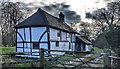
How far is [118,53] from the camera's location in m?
4.39

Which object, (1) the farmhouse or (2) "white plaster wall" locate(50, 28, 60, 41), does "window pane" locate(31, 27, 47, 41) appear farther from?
(2) "white plaster wall" locate(50, 28, 60, 41)

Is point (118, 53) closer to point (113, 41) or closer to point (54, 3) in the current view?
point (113, 41)

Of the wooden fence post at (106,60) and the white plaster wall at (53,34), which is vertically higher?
the white plaster wall at (53,34)

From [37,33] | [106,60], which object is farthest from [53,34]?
[106,60]

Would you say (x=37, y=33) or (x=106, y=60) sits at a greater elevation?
(x=37, y=33)

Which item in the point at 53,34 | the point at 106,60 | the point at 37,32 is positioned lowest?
the point at 106,60

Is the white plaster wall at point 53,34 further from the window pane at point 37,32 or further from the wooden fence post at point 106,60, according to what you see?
the wooden fence post at point 106,60

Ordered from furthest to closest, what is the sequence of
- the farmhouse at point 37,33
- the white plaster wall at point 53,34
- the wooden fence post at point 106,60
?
the white plaster wall at point 53,34
the farmhouse at point 37,33
the wooden fence post at point 106,60

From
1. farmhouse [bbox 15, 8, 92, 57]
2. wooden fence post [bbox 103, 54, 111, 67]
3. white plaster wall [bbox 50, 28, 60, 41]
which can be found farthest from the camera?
white plaster wall [bbox 50, 28, 60, 41]

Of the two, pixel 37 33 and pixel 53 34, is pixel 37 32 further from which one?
pixel 53 34

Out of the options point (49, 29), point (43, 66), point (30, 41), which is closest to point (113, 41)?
point (43, 66)

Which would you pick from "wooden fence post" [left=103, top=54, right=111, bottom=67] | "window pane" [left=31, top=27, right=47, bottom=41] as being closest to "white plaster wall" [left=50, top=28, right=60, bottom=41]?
"window pane" [left=31, top=27, right=47, bottom=41]

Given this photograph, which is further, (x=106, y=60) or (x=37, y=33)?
(x=37, y=33)

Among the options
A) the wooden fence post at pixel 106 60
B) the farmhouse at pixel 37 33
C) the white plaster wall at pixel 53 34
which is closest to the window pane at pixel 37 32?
the farmhouse at pixel 37 33
